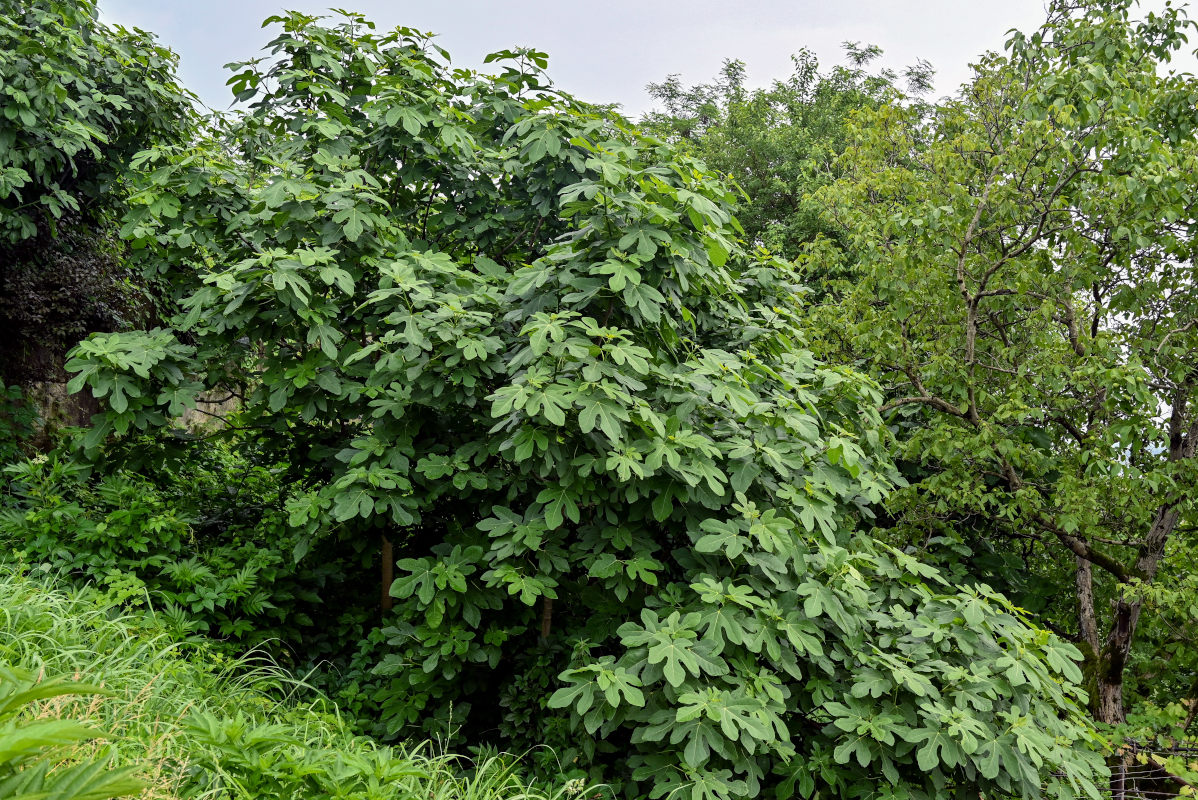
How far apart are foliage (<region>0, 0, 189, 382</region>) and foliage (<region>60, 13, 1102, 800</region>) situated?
1.43 m

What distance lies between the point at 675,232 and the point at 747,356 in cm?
70

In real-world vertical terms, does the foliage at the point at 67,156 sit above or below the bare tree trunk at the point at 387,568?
above

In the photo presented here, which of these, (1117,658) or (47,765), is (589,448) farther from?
(1117,658)

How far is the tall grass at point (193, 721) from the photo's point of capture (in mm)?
2096

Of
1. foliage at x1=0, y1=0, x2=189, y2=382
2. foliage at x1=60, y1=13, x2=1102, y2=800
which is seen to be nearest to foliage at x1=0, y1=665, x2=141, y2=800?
foliage at x1=60, y1=13, x2=1102, y2=800

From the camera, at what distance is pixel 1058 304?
500 cm

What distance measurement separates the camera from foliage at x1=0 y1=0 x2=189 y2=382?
15.9 ft

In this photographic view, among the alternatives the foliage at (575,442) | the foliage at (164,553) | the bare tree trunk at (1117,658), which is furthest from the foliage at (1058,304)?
the foliage at (164,553)

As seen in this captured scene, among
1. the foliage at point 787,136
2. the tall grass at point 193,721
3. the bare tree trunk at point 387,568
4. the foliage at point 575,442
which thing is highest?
the foliage at point 787,136

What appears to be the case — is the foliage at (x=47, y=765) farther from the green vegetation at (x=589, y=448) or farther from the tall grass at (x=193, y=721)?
the tall grass at (x=193, y=721)

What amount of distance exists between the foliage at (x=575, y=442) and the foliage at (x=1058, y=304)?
132cm

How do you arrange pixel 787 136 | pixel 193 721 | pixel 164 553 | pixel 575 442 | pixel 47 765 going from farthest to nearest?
pixel 787 136 < pixel 164 553 < pixel 575 442 < pixel 193 721 < pixel 47 765

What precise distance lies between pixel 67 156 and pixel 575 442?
4.98 meters

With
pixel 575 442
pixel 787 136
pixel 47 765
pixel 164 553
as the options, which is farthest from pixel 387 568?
pixel 787 136
